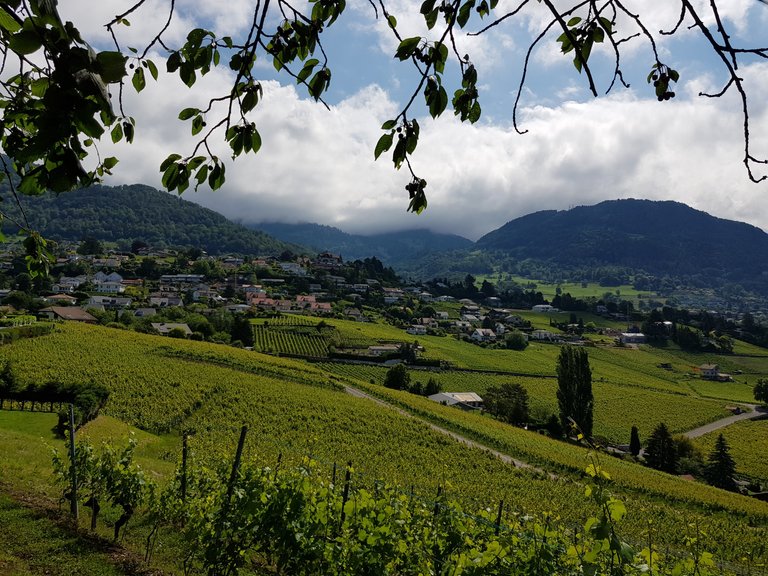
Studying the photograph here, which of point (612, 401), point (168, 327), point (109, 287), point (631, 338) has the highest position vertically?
point (109, 287)

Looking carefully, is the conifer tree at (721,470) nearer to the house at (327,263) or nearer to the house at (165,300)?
the house at (165,300)

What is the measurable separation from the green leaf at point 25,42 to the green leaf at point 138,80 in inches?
55.4

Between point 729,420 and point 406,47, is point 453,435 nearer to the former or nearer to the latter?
point 406,47

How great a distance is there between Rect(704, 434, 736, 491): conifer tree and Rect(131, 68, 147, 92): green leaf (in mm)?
46126

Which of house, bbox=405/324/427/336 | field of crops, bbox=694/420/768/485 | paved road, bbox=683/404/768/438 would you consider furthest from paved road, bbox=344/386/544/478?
house, bbox=405/324/427/336

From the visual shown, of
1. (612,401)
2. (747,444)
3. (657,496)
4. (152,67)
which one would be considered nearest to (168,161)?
(152,67)

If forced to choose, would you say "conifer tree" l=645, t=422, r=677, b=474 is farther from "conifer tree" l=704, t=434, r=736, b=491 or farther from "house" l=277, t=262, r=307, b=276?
"house" l=277, t=262, r=307, b=276

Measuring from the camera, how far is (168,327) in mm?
62750

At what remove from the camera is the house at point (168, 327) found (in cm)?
5934

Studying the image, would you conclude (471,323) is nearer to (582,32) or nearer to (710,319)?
(710,319)

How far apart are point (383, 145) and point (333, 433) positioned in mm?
27536

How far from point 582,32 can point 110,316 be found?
235 ft

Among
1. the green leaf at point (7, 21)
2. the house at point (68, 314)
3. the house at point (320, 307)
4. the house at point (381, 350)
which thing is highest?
the green leaf at point (7, 21)

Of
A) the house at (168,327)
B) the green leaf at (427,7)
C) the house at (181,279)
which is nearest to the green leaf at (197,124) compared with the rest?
the green leaf at (427,7)
